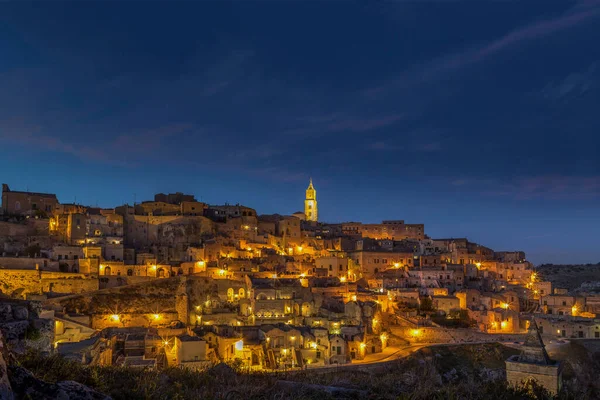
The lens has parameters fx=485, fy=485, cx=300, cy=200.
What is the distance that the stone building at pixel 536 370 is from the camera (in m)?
11.8

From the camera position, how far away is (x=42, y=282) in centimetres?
3791

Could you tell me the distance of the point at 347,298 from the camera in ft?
143

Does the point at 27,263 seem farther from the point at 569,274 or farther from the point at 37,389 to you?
the point at 569,274

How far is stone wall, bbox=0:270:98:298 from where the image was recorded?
120 ft

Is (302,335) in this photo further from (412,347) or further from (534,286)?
(534,286)

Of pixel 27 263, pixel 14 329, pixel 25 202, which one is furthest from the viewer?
pixel 25 202

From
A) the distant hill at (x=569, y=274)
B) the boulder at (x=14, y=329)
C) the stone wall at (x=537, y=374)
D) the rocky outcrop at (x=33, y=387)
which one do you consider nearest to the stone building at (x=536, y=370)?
the stone wall at (x=537, y=374)

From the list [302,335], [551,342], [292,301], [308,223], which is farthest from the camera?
[308,223]

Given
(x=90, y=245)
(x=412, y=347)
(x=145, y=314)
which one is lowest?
(x=412, y=347)

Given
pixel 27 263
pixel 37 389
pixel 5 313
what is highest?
pixel 27 263

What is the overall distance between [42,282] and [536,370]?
36.8 metres

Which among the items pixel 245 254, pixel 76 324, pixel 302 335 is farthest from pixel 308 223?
pixel 76 324

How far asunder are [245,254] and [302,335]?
59.7 feet

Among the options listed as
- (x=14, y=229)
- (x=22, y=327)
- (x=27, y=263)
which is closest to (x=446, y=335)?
(x=27, y=263)
